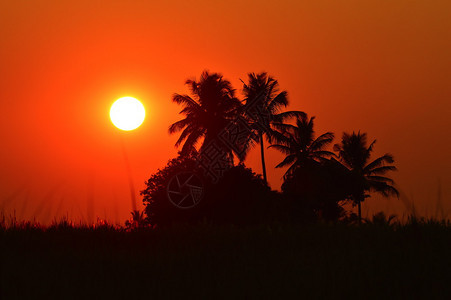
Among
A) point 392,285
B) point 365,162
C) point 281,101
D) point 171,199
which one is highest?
point 281,101

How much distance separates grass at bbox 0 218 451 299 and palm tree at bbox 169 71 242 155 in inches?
1082

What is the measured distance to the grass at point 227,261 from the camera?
9211mm

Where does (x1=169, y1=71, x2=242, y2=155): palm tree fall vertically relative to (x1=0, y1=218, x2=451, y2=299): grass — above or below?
above

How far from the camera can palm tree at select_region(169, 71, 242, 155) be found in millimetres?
42062

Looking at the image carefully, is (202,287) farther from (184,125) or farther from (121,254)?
(184,125)

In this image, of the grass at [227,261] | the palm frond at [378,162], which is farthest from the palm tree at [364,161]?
the grass at [227,261]

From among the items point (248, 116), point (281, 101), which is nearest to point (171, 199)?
point (248, 116)

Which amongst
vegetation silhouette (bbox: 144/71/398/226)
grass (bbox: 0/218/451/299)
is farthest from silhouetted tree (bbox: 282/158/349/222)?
grass (bbox: 0/218/451/299)

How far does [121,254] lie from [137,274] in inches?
76.6

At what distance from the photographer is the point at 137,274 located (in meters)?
10.3

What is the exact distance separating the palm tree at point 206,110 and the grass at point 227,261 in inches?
1082

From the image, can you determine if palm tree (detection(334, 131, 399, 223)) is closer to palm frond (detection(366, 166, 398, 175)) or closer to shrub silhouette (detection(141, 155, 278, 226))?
palm frond (detection(366, 166, 398, 175))

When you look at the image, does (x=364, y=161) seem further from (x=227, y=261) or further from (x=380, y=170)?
(x=227, y=261)

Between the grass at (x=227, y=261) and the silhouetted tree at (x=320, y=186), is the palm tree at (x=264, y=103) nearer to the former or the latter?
the silhouetted tree at (x=320, y=186)
